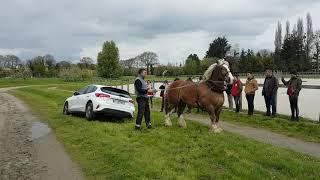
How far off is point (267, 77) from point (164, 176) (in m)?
11.9

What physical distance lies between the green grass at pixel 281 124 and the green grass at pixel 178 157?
290cm

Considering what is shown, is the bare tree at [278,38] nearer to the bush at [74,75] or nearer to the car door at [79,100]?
the bush at [74,75]

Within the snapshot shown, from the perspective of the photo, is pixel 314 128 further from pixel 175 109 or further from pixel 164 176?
pixel 164 176

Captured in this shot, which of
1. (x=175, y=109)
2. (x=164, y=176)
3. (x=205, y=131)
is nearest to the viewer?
(x=164, y=176)

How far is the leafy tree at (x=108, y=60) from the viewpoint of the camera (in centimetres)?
10669

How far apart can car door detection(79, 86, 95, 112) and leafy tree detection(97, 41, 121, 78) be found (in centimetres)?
8575

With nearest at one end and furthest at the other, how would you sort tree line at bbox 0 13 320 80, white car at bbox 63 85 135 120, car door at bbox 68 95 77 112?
white car at bbox 63 85 135 120
car door at bbox 68 95 77 112
tree line at bbox 0 13 320 80

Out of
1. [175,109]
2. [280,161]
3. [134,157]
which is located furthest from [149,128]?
[280,161]

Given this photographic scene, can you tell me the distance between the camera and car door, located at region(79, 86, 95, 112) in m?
18.8

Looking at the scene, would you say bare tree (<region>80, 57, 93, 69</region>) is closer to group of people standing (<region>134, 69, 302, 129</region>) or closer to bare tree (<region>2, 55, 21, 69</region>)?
bare tree (<region>2, 55, 21, 69</region>)

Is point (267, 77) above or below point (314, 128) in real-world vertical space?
above

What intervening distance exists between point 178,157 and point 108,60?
98.1m

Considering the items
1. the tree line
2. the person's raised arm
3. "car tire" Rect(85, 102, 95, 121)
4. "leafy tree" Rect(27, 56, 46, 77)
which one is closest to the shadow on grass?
"car tire" Rect(85, 102, 95, 121)

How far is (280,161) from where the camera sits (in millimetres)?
9578
